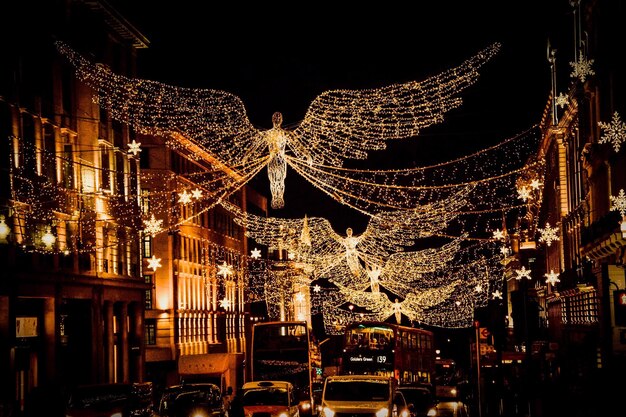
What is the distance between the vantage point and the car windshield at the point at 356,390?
81.1ft

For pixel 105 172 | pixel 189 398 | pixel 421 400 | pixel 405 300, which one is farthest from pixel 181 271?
pixel 189 398

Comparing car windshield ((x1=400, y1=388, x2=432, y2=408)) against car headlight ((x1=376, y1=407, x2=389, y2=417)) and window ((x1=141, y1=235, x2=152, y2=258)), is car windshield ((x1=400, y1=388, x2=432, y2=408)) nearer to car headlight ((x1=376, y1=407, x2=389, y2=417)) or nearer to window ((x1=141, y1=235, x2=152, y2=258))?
car headlight ((x1=376, y1=407, x2=389, y2=417))

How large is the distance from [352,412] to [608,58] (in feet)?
58.4

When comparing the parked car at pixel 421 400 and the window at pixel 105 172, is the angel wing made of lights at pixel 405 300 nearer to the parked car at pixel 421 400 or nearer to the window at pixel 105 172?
the window at pixel 105 172

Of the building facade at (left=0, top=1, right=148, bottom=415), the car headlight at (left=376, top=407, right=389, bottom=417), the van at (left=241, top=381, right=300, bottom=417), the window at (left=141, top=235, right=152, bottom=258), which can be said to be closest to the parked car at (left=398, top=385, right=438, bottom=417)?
the van at (left=241, top=381, right=300, bottom=417)

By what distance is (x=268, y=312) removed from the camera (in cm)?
9300

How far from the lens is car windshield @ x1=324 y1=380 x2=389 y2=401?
2471 cm

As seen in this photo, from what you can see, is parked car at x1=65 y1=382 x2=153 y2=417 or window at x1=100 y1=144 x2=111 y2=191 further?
window at x1=100 y1=144 x2=111 y2=191

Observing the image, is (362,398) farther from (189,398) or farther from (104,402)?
(104,402)

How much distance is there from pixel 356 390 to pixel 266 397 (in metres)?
4.12

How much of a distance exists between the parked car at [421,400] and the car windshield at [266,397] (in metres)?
4.17

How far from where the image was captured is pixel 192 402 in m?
28.0

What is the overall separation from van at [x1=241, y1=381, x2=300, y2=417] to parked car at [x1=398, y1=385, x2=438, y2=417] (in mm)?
3870

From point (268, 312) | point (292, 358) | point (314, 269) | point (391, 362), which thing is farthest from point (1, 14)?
point (268, 312)
